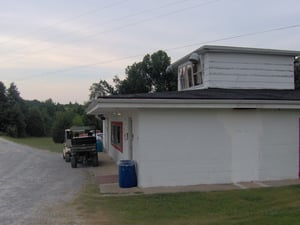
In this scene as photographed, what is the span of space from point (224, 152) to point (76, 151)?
8162 mm

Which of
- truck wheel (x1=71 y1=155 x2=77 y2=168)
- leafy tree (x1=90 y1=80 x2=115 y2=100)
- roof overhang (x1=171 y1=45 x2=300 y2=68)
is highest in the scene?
leafy tree (x1=90 y1=80 x2=115 y2=100)

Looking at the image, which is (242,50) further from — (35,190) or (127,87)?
(127,87)

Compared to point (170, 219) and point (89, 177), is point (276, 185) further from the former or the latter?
point (89, 177)

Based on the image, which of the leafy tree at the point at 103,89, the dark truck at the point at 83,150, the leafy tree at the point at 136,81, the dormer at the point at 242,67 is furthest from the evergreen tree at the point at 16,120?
the dormer at the point at 242,67

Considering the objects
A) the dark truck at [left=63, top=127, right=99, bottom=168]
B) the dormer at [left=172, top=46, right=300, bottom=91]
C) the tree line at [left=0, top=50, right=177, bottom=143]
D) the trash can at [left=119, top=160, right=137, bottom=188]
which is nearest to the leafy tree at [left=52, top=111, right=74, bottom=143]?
the tree line at [left=0, top=50, right=177, bottom=143]

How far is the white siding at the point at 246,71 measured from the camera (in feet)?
56.1

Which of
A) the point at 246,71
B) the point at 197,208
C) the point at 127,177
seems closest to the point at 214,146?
the point at 127,177

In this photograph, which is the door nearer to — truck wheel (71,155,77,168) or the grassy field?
the grassy field

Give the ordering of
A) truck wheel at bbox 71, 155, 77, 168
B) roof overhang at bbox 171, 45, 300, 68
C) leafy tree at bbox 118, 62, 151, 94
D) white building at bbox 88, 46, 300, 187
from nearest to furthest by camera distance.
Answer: white building at bbox 88, 46, 300, 187 < roof overhang at bbox 171, 45, 300, 68 < truck wheel at bbox 71, 155, 77, 168 < leafy tree at bbox 118, 62, 151, 94

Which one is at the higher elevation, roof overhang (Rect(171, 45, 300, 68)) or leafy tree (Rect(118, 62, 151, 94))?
leafy tree (Rect(118, 62, 151, 94))

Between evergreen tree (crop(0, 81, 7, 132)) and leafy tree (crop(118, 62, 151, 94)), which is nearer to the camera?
leafy tree (crop(118, 62, 151, 94))

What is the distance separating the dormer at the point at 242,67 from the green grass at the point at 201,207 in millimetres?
6555

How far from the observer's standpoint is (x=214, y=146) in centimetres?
1295

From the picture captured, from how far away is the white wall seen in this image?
12398 millimetres
